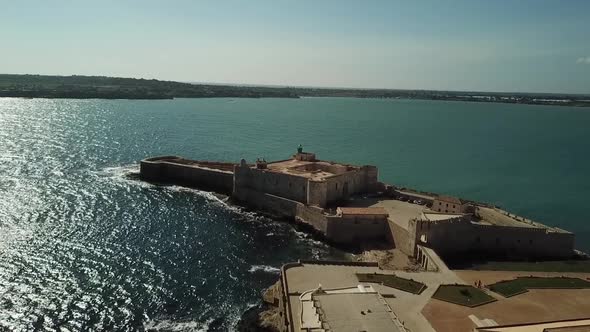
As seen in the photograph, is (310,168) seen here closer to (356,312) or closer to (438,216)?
(438,216)

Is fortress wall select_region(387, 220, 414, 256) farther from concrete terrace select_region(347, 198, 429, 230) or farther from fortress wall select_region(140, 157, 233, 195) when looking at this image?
fortress wall select_region(140, 157, 233, 195)

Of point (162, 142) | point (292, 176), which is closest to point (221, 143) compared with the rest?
point (162, 142)

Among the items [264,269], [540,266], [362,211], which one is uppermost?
[362,211]

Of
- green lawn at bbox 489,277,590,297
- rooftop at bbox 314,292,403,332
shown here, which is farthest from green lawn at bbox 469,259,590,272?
rooftop at bbox 314,292,403,332

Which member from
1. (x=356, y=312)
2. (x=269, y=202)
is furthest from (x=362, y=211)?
(x=356, y=312)

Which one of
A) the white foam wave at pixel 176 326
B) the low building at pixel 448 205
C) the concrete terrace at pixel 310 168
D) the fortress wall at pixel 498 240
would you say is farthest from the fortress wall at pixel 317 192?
the white foam wave at pixel 176 326

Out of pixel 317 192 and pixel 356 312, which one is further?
pixel 317 192

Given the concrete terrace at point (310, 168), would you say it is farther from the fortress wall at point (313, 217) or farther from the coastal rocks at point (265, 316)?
the coastal rocks at point (265, 316)
